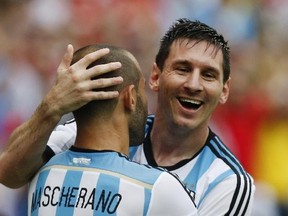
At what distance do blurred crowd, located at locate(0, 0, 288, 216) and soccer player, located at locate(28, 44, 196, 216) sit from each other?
147 inches

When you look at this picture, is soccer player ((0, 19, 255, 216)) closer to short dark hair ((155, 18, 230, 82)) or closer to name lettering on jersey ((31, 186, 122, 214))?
short dark hair ((155, 18, 230, 82))

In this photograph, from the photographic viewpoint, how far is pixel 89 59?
12.1ft

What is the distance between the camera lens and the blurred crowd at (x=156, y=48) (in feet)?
27.2

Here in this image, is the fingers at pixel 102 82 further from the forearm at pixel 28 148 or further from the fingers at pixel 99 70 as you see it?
the forearm at pixel 28 148

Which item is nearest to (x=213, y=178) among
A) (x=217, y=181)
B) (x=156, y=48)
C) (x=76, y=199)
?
(x=217, y=181)

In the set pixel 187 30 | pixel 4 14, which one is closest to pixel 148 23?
pixel 4 14

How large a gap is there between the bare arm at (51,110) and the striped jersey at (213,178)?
0.90ft

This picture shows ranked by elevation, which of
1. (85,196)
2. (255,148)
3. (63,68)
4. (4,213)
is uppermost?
(63,68)

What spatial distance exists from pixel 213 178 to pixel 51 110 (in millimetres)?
1013

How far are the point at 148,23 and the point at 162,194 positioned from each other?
5.85 metres

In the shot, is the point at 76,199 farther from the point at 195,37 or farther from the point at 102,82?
the point at 195,37

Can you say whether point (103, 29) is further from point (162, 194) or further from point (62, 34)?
point (162, 194)

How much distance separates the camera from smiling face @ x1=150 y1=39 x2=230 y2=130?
4.47 m

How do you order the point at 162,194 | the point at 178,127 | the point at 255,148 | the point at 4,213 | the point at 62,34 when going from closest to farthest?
the point at 162,194
the point at 178,127
the point at 4,213
the point at 255,148
the point at 62,34
